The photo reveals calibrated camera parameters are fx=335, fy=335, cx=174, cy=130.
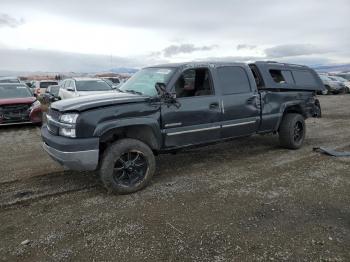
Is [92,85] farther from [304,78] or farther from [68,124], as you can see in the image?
[68,124]

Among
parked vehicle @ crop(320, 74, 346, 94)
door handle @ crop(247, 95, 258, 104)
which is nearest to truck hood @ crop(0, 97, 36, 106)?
door handle @ crop(247, 95, 258, 104)

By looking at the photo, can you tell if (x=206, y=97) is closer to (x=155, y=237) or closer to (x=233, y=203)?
(x=233, y=203)

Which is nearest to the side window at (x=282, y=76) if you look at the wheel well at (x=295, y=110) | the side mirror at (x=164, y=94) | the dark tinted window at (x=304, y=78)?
the dark tinted window at (x=304, y=78)

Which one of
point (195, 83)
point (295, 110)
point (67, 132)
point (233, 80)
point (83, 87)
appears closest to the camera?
point (67, 132)

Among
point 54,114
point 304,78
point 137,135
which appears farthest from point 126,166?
point 304,78

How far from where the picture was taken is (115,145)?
15.1ft

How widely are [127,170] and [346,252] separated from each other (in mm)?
2849

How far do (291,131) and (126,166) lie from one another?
3864 millimetres

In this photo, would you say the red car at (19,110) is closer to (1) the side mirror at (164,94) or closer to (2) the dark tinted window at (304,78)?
(1) the side mirror at (164,94)

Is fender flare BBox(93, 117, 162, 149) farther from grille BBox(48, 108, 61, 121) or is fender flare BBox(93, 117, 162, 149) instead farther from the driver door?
grille BBox(48, 108, 61, 121)

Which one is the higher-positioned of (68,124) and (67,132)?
(68,124)

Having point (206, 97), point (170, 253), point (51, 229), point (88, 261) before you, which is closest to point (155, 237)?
point (170, 253)

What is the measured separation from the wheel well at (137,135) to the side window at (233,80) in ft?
5.37

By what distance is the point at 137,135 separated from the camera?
498 cm
